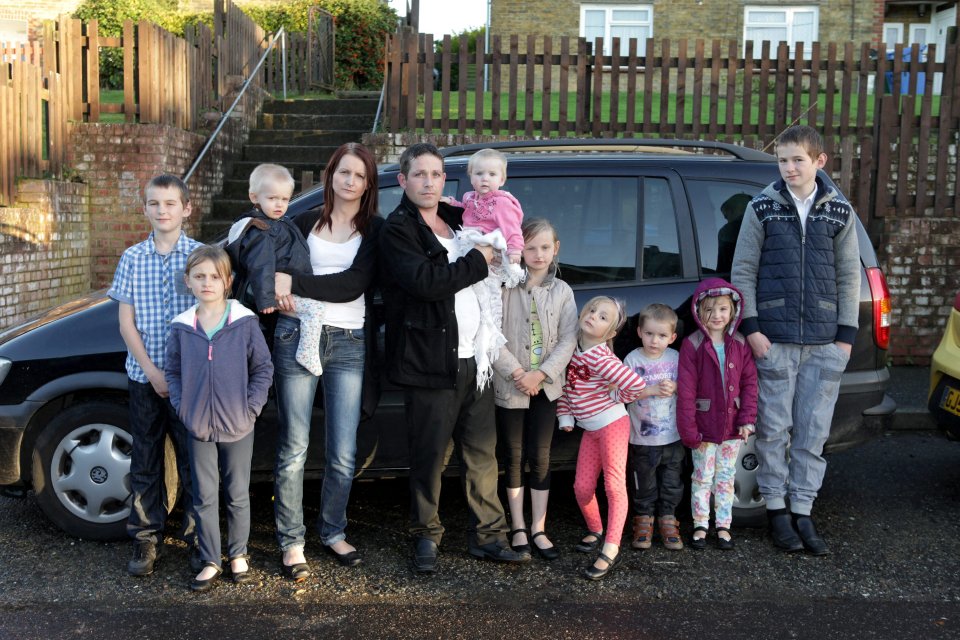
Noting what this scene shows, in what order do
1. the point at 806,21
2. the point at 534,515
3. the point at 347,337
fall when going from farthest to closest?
the point at 806,21 → the point at 534,515 → the point at 347,337

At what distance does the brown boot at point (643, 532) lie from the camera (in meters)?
4.34

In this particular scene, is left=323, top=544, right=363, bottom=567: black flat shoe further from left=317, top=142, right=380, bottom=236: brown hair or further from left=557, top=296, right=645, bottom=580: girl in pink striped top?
left=317, top=142, right=380, bottom=236: brown hair

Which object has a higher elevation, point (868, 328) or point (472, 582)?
point (868, 328)

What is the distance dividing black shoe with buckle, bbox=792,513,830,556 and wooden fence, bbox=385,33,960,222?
200 inches

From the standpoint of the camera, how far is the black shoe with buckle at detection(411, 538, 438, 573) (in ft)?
13.3

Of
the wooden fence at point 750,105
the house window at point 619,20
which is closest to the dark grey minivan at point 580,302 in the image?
the wooden fence at point 750,105

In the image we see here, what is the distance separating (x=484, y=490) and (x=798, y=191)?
78.7 inches

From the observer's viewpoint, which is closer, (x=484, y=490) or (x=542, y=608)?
(x=542, y=608)

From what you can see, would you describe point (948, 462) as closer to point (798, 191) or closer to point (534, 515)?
point (798, 191)

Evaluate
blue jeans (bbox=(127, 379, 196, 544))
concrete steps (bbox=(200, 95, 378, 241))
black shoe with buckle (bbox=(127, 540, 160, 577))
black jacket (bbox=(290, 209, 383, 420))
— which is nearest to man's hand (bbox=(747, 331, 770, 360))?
black jacket (bbox=(290, 209, 383, 420))

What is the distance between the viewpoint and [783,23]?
21.3m

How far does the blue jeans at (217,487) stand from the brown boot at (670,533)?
191cm

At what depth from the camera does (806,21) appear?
21328 mm

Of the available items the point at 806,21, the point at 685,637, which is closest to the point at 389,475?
the point at 685,637
